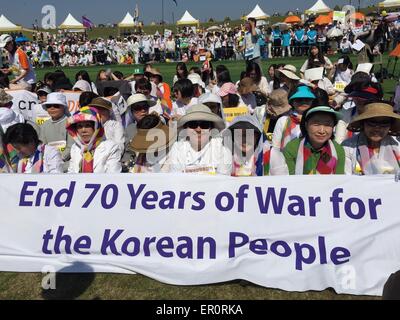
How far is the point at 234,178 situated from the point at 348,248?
120 centimetres

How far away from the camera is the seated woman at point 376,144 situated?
446 cm

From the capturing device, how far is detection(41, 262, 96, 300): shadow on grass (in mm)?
3939

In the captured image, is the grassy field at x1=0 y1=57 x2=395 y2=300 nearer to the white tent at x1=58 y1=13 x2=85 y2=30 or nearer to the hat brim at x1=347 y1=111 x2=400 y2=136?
the hat brim at x1=347 y1=111 x2=400 y2=136

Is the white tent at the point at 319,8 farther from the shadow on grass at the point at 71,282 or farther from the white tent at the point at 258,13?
the shadow on grass at the point at 71,282

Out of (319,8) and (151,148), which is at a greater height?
(319,8)

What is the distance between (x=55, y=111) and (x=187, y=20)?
51.1m

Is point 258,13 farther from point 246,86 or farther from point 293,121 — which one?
point 293,121

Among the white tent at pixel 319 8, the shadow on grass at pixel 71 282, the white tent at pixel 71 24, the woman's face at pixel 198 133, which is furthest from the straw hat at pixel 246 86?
the white tent at pixel 71 24

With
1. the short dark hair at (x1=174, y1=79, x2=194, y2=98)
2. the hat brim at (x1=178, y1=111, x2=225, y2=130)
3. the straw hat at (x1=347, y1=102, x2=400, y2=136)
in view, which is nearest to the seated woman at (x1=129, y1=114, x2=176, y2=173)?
the hat brim at (x1=178, y1=111, x2=225, y2=130)

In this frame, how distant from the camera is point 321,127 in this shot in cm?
443

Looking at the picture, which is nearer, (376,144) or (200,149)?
(376,144)

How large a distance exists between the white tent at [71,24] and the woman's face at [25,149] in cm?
5230

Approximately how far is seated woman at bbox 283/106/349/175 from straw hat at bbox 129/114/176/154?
1547 millimetres

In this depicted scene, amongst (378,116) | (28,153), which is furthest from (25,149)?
(378,116)
